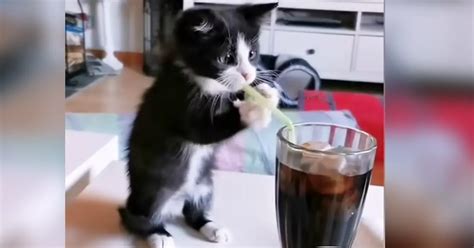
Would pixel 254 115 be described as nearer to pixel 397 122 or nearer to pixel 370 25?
pixel 397 122

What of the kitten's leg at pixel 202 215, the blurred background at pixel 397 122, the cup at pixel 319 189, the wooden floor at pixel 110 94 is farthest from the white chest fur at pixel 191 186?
the wooden floor at pixel 110 94

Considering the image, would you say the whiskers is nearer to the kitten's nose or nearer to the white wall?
the kitten's nose

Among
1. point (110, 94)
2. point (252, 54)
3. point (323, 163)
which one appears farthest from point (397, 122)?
point (110, 94)

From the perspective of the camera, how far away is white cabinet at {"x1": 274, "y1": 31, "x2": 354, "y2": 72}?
2611 millimetres

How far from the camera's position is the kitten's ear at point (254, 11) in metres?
0.66

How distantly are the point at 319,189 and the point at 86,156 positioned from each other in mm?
474

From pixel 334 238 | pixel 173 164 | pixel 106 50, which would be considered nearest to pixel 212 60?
pixel 173 164

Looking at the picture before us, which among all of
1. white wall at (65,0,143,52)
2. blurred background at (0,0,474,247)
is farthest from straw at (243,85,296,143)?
white wall at (65,0,143,52)

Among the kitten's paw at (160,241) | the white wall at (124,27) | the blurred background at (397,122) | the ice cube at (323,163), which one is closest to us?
the blurred background at (397,122)

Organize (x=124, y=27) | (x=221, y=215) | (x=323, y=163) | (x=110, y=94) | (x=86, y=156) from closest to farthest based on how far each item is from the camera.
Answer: (x=323, y=163) → (x=221, y=215) → (x=86, y=156) → (x=110, y=94) → (x=124, y=27)

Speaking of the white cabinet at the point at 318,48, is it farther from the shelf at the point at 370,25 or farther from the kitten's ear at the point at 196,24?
the kitten's ear at the point at 196,24

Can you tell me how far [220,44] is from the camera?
0.64m

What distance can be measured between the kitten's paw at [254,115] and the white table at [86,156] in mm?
321

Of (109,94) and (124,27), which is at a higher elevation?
(124,27)
